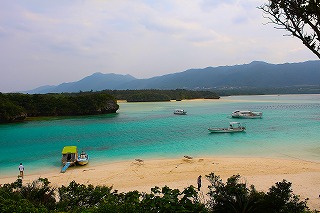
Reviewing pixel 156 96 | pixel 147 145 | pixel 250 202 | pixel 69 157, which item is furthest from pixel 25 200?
pixel 156 96

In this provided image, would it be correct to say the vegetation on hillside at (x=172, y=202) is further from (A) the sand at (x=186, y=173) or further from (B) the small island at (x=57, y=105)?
(B) the small island at (x=57, y=105)

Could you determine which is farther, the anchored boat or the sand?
the anchored boat

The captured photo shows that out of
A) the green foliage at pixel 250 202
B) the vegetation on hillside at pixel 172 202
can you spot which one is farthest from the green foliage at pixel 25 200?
the green foliage at pixel 250 202

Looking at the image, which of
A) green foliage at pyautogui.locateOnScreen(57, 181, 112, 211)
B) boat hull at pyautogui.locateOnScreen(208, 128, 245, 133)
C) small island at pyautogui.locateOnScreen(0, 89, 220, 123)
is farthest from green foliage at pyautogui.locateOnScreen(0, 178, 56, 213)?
small island at pyautogui.locateOnScreen(0, 89, 220, 123)

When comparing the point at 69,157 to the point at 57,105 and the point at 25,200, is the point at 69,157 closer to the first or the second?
the point at 25,200

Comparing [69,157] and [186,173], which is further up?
[69,157]

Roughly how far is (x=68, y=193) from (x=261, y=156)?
2371 cm

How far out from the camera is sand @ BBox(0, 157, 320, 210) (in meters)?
18.9

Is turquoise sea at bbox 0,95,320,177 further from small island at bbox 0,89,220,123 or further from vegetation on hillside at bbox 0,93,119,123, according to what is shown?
vegetation on hillside at bbox 0,93,119,123

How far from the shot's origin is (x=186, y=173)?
22.1 meters

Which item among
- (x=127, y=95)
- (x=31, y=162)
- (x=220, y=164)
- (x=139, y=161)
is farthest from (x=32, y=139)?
(x=127, y=95)

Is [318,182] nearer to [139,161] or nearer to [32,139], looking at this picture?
[139,161]

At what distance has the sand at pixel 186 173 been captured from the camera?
1891 cm

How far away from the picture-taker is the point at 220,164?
81.1 ft
